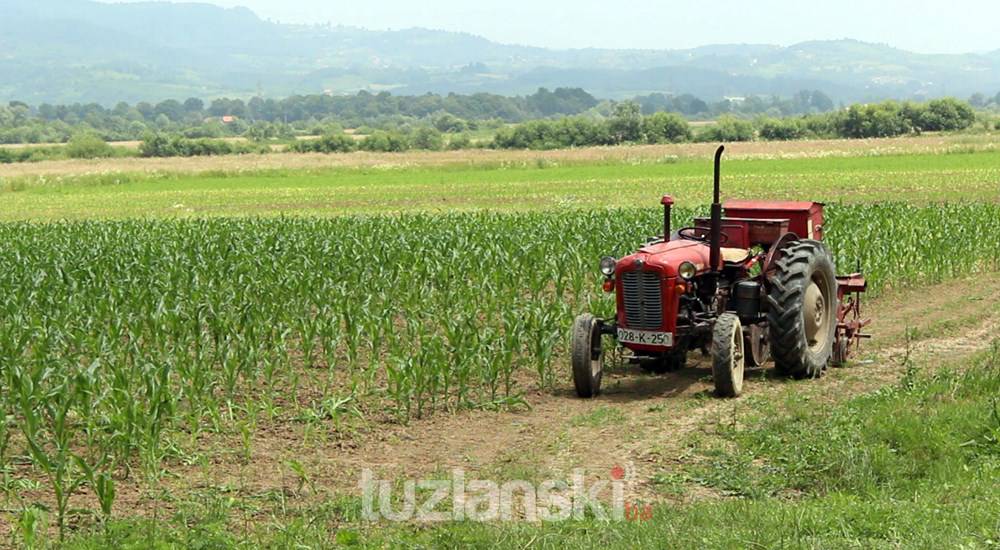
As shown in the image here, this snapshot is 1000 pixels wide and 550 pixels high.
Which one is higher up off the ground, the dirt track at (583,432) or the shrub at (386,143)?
the shrub at (386,143)

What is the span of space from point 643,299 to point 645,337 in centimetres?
37

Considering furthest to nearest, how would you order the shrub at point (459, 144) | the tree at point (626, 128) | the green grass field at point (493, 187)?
1. the shrub at point (459, 144)
2. the tree at point (626, 128)
3. the green grass field at point (493, 187)

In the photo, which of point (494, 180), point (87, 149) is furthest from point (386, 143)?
point (494, 180)

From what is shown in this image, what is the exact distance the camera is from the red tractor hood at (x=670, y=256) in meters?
10.9

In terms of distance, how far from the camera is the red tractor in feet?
35.8

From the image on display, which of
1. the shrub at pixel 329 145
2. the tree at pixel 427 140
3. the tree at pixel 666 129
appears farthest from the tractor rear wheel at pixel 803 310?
the tree at pixel 427 140

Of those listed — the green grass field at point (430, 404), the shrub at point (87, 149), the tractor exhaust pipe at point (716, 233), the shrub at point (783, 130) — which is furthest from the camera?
the shrub at point (783, 130)

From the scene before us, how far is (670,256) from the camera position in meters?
11.1

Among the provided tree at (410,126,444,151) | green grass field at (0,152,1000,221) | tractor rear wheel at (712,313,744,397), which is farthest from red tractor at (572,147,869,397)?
tree at (410,126,444,151)

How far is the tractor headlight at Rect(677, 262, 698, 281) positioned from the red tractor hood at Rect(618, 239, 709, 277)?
58 mm

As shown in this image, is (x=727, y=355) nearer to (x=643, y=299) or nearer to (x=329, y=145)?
(x=643, y=299)

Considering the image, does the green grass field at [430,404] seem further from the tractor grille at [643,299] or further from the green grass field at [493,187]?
the green grass field at [493,187]

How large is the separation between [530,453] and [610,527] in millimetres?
2255

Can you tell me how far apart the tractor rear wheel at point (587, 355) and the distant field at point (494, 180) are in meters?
22.2
